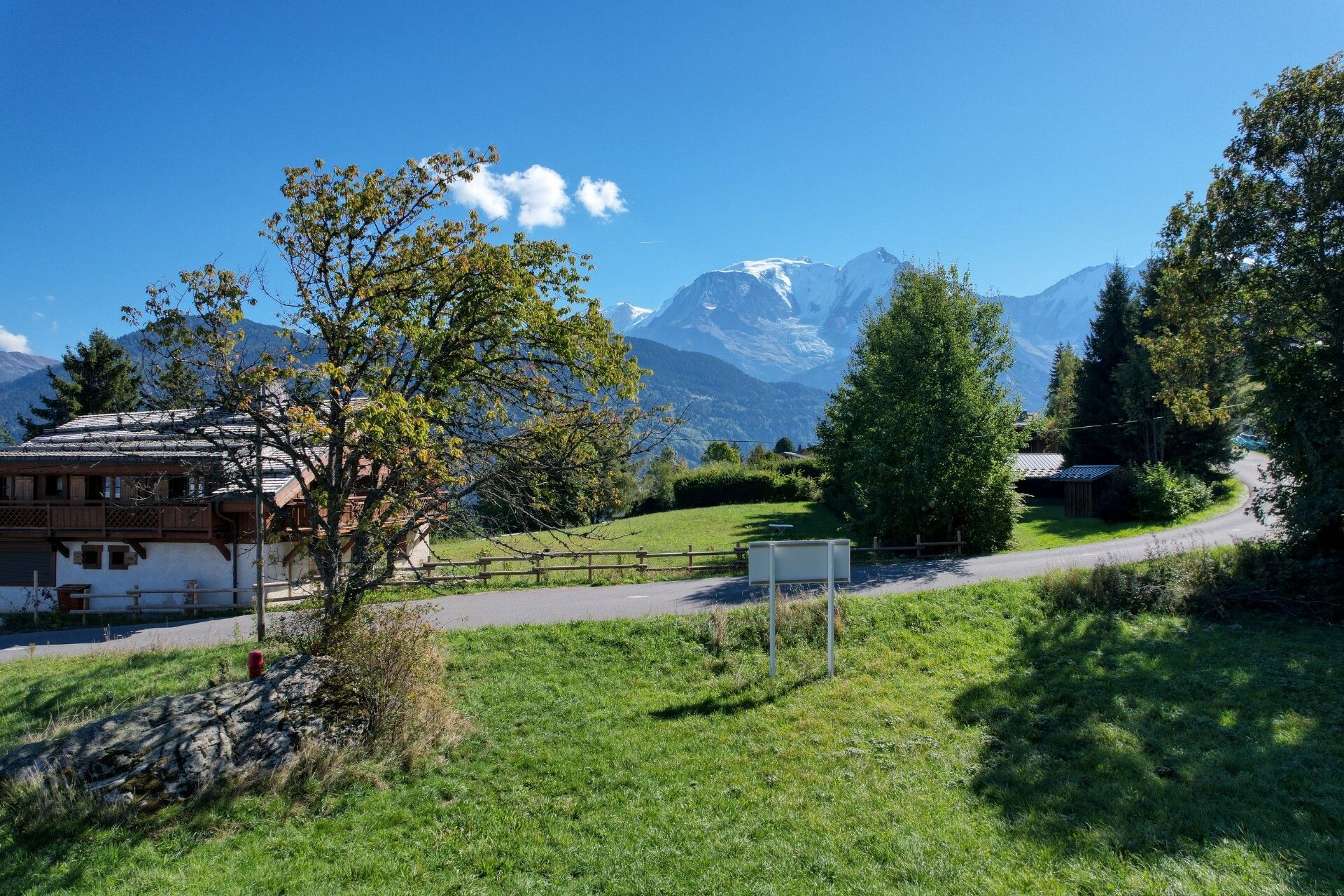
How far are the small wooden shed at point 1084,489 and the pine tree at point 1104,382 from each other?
3.25 meters

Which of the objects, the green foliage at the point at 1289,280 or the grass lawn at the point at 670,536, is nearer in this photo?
the green foliage at the point at 1289,280

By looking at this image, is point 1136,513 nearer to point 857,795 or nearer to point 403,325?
point 857,795

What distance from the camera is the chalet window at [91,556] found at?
2822 cm

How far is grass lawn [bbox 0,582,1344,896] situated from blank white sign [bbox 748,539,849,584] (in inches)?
77.3

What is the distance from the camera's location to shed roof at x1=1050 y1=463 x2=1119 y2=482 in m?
43.5

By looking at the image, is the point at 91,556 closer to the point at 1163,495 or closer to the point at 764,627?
the point at 764,627

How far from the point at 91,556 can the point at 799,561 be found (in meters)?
30.0

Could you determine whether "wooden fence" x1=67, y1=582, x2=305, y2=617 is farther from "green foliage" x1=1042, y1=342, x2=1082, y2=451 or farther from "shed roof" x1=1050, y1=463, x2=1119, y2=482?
"green foliage" x1=1042, y1=342, x2=1082, y2=451

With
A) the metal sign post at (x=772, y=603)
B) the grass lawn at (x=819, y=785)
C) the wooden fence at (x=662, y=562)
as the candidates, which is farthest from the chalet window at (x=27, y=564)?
the metal sign post at (x=772, y=603)

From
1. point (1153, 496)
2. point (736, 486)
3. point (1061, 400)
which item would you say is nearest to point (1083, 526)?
point (1153, 496)

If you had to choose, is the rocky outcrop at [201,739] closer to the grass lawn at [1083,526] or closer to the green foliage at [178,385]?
the green foliage at [178,385]

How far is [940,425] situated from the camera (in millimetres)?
26906

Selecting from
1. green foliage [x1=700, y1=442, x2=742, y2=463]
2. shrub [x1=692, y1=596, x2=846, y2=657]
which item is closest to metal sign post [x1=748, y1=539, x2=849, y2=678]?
shrub [x1=692, y1=596, x2=846, y2=657]

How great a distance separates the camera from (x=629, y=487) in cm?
5550
